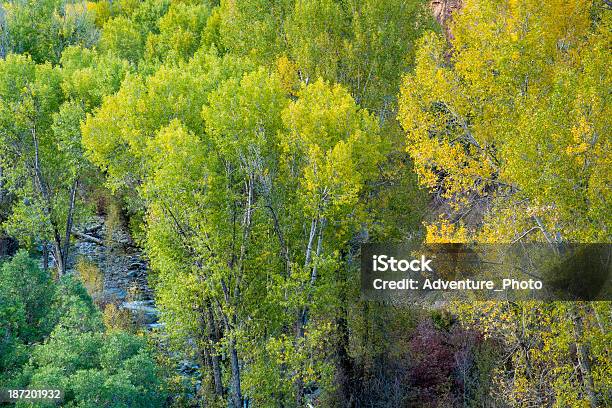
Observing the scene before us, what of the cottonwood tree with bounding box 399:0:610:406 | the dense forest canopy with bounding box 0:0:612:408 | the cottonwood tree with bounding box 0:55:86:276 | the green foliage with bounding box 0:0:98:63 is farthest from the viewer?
the green foliage with bounding box 0:0:98:63

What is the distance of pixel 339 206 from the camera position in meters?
17.9

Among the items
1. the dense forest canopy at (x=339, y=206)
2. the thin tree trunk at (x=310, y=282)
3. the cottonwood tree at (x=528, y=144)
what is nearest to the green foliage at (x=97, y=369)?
the dense forest canopy at (x=339, y=206)

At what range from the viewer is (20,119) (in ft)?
84.0

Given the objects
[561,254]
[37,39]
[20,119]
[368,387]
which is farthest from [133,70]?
[561,254]

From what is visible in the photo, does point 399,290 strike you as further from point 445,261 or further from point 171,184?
point 171,184

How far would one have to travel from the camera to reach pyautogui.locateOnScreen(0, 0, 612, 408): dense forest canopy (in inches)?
523

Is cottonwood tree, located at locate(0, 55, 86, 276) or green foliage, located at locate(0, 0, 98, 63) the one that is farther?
green foliage, located at locate(0, 0, 98, 63)

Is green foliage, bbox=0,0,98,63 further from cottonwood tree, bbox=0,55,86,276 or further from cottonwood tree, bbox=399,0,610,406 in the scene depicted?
cottonwood tree, bbox=399,0,610,406

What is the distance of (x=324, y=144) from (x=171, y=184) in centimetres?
406

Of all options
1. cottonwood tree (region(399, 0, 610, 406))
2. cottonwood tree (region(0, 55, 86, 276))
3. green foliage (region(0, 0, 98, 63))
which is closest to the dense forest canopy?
cottonwood tree (region(399, 0, 610, 406))

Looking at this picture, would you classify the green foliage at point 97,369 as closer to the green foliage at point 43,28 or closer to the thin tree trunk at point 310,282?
the thin tree trunk at point 310,282

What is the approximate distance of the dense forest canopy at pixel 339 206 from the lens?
13297mm

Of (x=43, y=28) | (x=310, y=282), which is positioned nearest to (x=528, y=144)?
(x=310, y=282)

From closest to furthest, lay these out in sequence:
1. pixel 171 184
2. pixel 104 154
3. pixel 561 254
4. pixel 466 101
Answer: pixel 561 254
pixel 466 101
pixel 171 184
pixel 104 154
